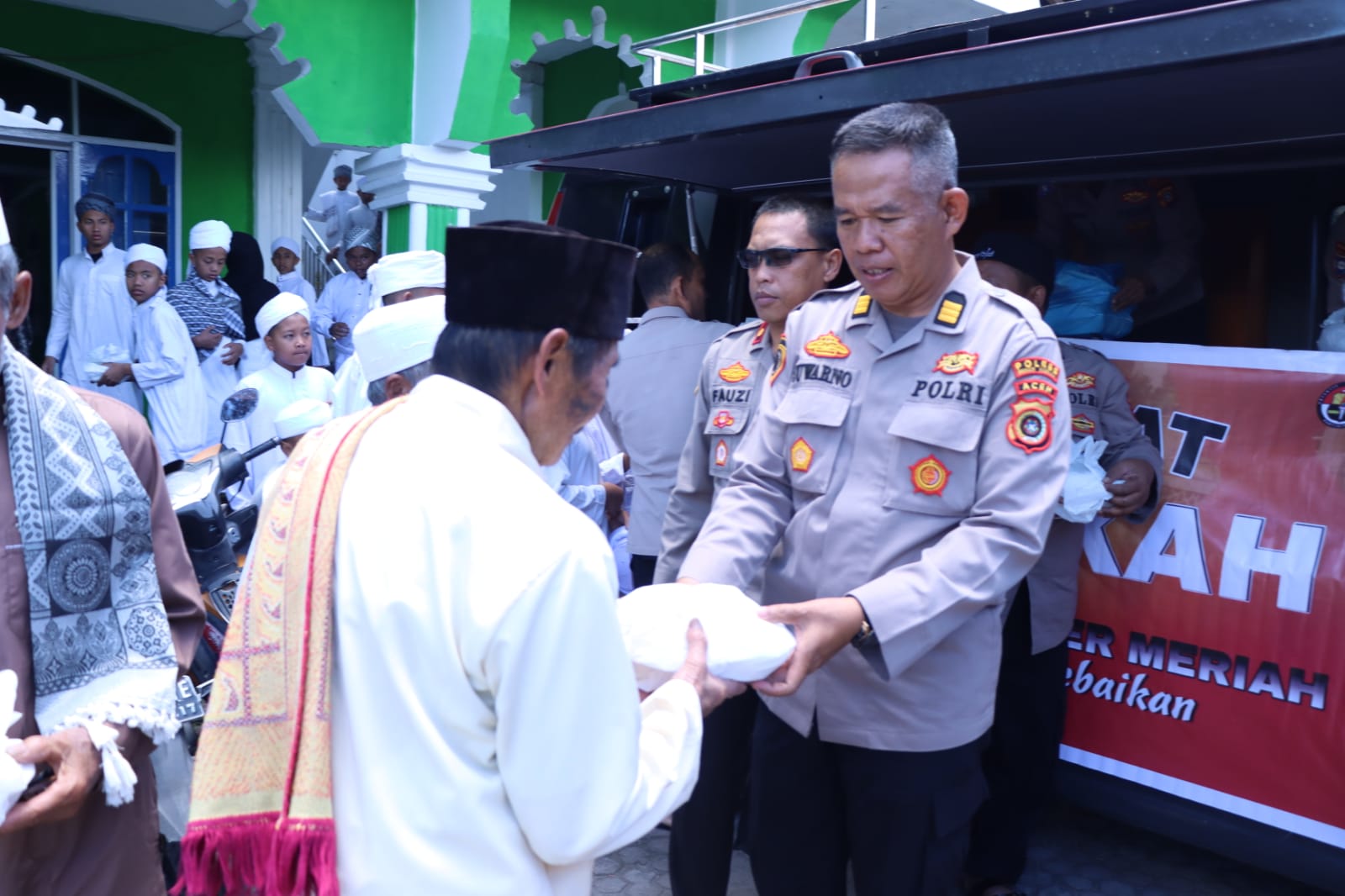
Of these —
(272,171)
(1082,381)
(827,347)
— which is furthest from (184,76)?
(827,347)

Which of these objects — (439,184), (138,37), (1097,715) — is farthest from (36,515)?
(138,37)

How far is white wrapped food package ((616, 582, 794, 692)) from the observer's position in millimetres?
1802

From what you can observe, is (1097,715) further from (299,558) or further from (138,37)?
(138,37)

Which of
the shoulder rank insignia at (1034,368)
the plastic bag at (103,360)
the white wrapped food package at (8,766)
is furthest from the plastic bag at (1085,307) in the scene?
the plastic bag at (103,360)

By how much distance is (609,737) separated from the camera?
132 centimetres

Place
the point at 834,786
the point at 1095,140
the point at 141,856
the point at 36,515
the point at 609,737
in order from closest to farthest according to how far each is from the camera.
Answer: the point at 609,737
the point at 36,515
the point at 141,856
the point at 834,786
the point at 1095,140

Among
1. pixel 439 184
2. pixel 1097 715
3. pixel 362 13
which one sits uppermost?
pixel 362 13

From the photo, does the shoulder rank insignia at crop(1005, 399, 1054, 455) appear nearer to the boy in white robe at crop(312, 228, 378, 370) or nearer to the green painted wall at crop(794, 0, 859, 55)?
the boy in white robe at crop(312, 228, 378, 370)

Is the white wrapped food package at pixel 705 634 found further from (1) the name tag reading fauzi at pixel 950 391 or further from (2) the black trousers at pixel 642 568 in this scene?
(2) the black trousers at pixel 642 568

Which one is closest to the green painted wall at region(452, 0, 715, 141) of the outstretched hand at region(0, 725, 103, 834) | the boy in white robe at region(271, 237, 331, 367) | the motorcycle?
the boy in white robe at region(271, 237, 331, 367)

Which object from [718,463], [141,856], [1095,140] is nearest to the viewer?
[141,856]

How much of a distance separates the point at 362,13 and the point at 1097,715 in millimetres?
7541

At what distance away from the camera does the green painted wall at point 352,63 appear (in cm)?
828

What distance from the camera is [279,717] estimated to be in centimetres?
137
